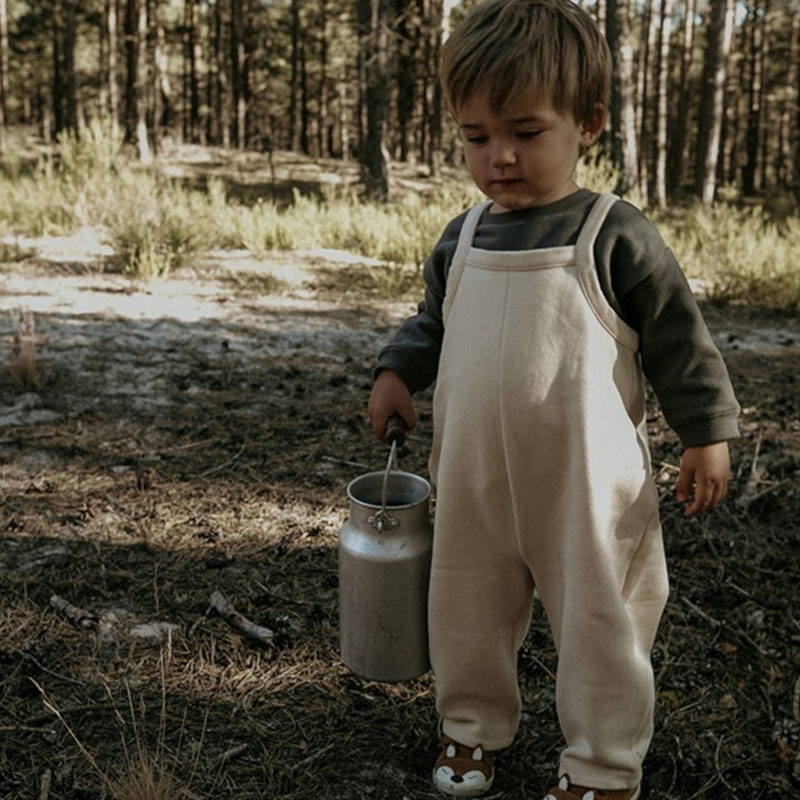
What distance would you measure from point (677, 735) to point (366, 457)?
81.5 inches

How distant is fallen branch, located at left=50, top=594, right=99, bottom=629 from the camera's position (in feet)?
8.57

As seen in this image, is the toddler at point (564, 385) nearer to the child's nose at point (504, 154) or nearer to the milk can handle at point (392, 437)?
the child's nose at point (504, 154)

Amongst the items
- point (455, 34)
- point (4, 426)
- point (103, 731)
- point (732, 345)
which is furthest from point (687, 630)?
point (732, 345)

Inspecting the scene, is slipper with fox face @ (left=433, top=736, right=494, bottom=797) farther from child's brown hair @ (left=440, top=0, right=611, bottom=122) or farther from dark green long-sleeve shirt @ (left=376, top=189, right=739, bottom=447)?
child's brown hair @ (left=440, top=0, right=611, bottom=122)

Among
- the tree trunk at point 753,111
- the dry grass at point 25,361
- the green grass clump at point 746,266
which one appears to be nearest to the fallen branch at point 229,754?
the dry grass at point 25,361

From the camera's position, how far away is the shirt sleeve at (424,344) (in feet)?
6.55

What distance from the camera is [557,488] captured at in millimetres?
1745

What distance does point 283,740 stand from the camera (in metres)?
2.19

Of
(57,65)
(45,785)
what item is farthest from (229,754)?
(57,65)

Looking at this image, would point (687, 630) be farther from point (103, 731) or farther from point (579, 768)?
point (103, 731)

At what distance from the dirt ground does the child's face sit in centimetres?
134

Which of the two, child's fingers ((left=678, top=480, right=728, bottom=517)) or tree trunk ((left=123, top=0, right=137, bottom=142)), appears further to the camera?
tree trunk ((left=123, top=0, right=137, bottom=142))

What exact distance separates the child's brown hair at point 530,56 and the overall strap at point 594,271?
0.19 meters

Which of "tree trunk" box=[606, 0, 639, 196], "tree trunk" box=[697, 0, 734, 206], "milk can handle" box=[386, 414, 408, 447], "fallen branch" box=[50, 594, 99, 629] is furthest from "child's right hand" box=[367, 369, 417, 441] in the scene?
"tree trunk" box=[697, 0, 734, 206]
